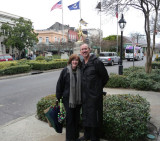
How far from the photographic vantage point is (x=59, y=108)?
11.3ft

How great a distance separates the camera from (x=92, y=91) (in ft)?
10.2

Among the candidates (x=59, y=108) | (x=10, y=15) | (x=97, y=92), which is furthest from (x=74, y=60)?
(x=10, y=15)

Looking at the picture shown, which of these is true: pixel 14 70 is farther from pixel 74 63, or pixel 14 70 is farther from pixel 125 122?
pixel 125 122

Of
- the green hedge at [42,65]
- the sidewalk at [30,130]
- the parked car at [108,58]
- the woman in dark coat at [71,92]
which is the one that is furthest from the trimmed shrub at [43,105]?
the parked car at [108,58]

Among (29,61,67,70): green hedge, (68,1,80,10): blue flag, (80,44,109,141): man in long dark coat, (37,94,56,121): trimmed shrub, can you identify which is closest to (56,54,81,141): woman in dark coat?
(80,44,109,141): man in long dark coat

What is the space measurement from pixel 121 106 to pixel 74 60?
1564 mm

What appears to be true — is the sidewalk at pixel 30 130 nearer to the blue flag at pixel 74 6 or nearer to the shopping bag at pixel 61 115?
the shopping bag at pixel 61 115

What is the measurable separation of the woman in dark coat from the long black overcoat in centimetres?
13

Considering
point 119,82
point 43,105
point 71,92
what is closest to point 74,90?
point 71,92

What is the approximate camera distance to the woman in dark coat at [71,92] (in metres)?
3.21

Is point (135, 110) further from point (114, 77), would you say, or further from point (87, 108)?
point (114, 77)

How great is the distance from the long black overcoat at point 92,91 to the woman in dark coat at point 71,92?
0.43ft

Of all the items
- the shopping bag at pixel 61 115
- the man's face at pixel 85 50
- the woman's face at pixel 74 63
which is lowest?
the shopping bag at pixel 61 115

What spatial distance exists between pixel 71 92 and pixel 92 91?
0.38 meters
